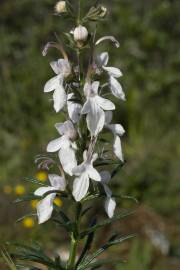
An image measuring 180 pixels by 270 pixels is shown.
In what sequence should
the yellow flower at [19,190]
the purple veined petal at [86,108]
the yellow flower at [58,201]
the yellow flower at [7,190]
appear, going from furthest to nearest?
the yellow flower at [7,190] → the yellow flower at [19,190] → the yellow flower at [58,201] → the purple veined petal at [86,108]

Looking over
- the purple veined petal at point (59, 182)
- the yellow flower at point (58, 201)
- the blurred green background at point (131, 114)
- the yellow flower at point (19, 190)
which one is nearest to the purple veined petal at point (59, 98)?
the purple veined petal at point (59, 182)

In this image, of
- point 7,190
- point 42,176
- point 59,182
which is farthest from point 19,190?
point 59,182

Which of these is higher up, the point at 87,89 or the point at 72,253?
the point at 87,89

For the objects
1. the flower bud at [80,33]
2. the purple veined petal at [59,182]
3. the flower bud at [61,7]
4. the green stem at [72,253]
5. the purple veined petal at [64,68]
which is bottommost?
the green stem at [72,253]

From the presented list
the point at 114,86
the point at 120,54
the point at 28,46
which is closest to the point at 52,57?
the point at 28,46

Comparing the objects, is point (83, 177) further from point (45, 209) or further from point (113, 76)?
point (113, 76)

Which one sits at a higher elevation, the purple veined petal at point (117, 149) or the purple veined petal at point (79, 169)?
the purple veined petal at point (117, 149)

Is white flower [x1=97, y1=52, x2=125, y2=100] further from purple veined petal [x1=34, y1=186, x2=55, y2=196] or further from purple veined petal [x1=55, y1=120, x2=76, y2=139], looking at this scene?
purple veined petal [x1=34, y1=186, x2=55, y2=196]

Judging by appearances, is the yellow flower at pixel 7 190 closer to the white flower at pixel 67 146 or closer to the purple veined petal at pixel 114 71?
the white flower at pixel 67 146

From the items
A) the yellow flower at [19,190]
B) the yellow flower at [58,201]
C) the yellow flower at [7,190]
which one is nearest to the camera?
the yellow flower at [58,201]
